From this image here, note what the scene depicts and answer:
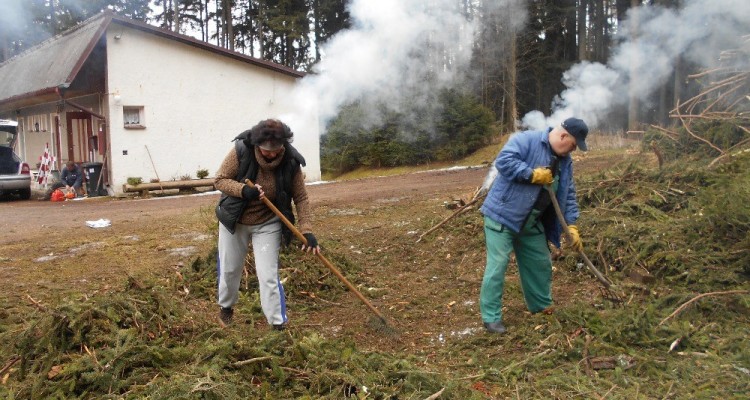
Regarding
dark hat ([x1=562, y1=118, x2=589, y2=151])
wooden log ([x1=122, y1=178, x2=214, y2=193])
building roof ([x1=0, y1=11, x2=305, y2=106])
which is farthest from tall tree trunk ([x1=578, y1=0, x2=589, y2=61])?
dark hat ([x1=562, y1=118, x2=589, y2=151])

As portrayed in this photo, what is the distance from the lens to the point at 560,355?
403 centimetres

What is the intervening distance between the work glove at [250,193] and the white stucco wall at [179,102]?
12.4 m

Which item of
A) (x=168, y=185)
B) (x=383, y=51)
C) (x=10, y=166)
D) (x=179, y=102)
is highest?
(x=383, y=51)

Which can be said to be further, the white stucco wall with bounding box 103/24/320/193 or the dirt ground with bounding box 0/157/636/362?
the white stucco wall with bounding box 103/24/320/193

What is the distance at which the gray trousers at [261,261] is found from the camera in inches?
168

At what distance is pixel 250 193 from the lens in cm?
409

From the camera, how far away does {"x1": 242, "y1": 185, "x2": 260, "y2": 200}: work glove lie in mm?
4094

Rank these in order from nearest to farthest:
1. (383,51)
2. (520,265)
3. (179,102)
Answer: (520,265), (383,51), (179,102)

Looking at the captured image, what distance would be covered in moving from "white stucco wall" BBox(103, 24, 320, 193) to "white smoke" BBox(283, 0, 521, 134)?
1277mm

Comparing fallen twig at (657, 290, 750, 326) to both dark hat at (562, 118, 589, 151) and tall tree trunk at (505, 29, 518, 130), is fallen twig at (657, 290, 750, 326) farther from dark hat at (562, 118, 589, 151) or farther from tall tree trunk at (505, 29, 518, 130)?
tall tree trunk at (505, 29, 518, 130)

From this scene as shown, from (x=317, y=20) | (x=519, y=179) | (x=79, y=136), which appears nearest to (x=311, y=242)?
(x=519, y=179)

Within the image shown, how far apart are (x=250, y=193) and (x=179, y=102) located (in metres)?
13.3

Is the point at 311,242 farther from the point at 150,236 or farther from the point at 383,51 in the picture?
the point at 383,51

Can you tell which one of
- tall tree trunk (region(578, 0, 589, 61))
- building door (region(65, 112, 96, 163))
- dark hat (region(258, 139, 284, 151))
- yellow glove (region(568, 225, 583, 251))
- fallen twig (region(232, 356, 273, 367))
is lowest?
fallen twig (region(232, 356, 273, 367))
